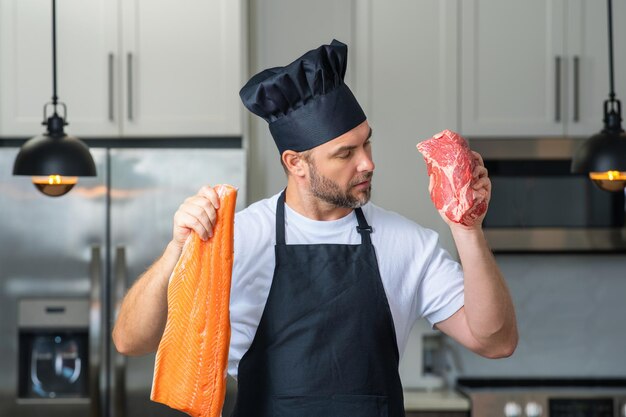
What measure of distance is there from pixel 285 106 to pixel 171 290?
1.91ft

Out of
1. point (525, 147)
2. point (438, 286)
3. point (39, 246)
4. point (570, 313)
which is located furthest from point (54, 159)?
point (570, 313)

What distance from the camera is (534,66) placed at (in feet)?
12.9

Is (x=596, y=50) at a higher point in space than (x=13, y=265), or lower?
higher

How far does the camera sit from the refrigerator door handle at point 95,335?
3609 millimetres

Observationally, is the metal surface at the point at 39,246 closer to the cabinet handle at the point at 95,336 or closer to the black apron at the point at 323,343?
the cabinet handle at the point at 95,336

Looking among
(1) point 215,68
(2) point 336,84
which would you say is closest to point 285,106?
(2) point 336,84

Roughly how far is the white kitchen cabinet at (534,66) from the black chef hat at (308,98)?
187 cm

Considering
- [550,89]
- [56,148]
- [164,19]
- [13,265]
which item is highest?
[164,19]

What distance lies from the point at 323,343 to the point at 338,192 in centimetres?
34

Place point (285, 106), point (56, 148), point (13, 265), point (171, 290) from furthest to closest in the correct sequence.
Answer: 1. point (13, 265)
2. point (56, 148)
3. point (285, 106)
4. point (171, 290)

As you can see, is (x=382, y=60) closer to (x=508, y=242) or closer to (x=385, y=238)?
(x=508, y=242)

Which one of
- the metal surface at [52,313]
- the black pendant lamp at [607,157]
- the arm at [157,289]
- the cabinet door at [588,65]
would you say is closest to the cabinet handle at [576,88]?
the cabinet door at [588,65]

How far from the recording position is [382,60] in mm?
3959

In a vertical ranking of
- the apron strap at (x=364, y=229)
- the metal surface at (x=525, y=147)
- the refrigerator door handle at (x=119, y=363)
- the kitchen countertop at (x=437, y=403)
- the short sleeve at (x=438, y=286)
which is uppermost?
the metal surface at (x=525, y=147)
